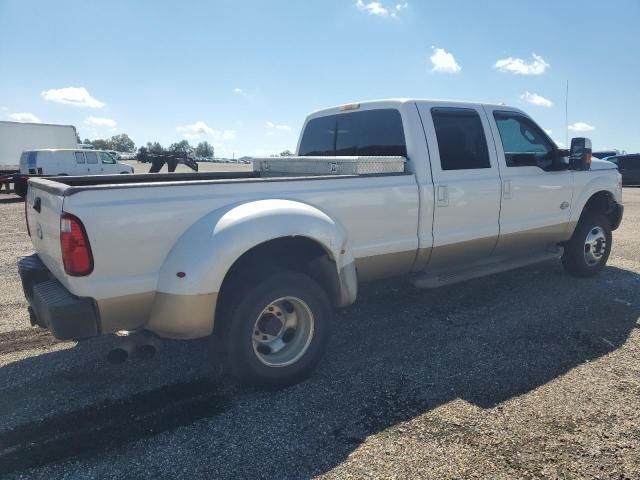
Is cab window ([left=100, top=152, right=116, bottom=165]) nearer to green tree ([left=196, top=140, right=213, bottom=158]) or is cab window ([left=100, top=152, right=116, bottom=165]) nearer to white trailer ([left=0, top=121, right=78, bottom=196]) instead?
white trailer ([left=0, top=121, right=78, bottom=196])

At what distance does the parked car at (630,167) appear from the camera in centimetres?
2288

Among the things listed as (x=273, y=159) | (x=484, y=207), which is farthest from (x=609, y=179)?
(x=273, y=159)

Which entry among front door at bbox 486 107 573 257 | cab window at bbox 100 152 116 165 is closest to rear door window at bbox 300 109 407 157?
front door at bbox 486 107 573 257

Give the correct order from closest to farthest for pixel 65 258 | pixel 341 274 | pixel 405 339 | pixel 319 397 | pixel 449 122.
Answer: pixel 65 258 < pixel 319 397 < pixel 341 274 < pixel 405 339 < pixel 449 122

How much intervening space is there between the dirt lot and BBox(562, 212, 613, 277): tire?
1161 mm

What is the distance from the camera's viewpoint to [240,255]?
297 cm

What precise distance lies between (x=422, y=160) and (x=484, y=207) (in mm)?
898

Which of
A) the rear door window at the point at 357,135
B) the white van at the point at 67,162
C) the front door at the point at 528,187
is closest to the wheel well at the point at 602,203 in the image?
the front door at the point at 528,187

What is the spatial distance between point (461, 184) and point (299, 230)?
1.90 metres

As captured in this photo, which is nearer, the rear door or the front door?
the rear door

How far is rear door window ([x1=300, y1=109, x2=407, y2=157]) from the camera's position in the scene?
171 inches

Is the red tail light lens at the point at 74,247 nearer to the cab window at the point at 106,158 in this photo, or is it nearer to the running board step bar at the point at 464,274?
the running board step bar at the point at 464,274

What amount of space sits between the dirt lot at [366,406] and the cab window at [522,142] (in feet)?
5.18

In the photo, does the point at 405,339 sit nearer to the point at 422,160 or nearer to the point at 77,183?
the point at 422,160
